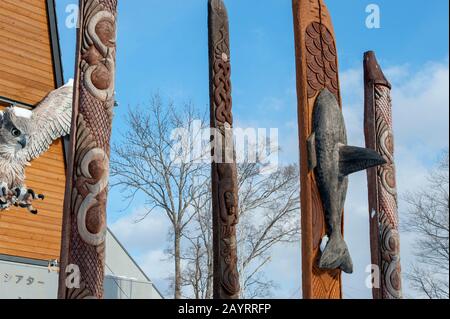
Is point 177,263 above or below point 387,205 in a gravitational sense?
above

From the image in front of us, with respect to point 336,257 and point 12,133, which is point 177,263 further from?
point 336,257

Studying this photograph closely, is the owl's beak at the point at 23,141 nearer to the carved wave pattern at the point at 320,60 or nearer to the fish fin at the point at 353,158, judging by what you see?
the carved wave pattern at the point at 320,60

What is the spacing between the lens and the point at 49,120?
13812 millimetres

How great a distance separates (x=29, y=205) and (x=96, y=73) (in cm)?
656

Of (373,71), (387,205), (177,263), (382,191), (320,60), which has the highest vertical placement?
(373,71)

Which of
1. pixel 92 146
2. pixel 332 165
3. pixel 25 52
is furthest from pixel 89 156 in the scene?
pixel 25 52

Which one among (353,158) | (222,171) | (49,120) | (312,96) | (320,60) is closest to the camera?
(353,158)

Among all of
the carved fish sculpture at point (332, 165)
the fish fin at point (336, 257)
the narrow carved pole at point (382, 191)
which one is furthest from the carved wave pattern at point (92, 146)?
the narrow carved pole at point (382, 191)

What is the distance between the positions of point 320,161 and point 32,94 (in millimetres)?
8442

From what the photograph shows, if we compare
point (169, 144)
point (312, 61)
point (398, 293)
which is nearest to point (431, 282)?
point (169, 144)

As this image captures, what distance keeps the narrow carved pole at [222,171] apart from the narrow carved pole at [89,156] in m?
2.68

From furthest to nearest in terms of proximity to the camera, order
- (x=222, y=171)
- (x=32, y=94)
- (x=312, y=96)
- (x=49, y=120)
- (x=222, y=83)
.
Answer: (x=32, y=94), (x=49, y=120), (x=222, y=83), (x=222, y=171), (x=312, y=96)

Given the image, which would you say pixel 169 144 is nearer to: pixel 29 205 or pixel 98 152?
pixel 29 205

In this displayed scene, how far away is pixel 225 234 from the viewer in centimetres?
882
